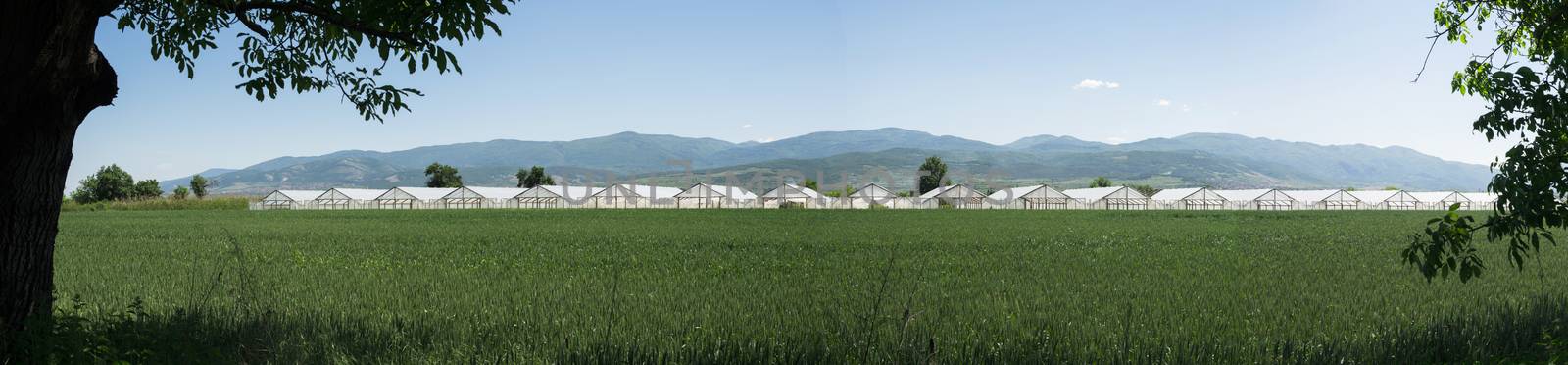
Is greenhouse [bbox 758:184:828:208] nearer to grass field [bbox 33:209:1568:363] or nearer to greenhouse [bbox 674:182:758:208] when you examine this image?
greenhouse [bbox 674:182:758:208]

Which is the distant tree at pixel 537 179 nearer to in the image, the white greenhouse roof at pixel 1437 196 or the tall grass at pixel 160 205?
the tall grass at pixel 160 205

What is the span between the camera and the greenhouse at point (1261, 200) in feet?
263

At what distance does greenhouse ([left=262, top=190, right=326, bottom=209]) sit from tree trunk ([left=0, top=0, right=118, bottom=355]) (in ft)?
223

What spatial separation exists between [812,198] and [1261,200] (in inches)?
1667


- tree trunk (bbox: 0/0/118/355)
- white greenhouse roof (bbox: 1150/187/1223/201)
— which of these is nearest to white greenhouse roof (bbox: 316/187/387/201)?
tree trunk (bbox: 0/0/118/355)

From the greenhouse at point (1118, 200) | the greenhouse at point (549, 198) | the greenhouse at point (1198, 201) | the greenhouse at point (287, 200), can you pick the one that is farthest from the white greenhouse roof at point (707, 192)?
the greenhouse at point (1198, 201)

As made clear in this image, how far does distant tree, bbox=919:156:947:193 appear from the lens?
128375mm

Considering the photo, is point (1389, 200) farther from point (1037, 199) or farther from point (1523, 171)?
point (1523, 171)

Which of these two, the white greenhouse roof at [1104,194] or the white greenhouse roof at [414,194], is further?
the white greenhouse roof at [1104,194]

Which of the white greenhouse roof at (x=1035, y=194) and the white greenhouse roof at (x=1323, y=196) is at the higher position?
the white greenhouse roof at (x=1035, y=194)

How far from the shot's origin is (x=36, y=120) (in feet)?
18.2

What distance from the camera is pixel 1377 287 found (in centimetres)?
1030

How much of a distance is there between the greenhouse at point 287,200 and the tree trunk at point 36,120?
67.9 metres

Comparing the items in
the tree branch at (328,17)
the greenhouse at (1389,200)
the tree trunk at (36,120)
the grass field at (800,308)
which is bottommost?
the greenhouse at (1389,200)
